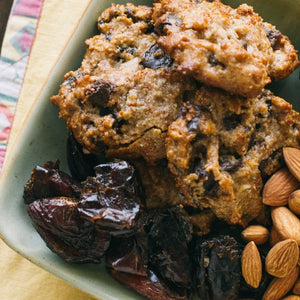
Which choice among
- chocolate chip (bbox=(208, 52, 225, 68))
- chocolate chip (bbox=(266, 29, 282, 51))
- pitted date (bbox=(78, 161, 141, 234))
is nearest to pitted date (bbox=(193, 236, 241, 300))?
pitted date (bbox=(78, 161, 141, 234))

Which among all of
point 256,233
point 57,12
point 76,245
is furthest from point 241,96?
point 57,12

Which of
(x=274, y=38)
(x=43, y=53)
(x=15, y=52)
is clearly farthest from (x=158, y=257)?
(x=15, y=52)

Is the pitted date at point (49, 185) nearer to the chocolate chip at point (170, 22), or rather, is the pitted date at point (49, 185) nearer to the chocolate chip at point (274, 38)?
the chocolate chip at point (170, 22)

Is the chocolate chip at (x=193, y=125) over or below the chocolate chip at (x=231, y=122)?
below

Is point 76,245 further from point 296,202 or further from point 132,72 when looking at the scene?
point 296,202

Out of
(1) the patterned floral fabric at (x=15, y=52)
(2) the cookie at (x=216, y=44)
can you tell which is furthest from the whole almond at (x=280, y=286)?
(1) the patterned floral fabric at (x=15, y=52)

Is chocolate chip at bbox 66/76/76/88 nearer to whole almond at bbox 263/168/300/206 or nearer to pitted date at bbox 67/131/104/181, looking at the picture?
pitted date at bbox 67/131/104/181
